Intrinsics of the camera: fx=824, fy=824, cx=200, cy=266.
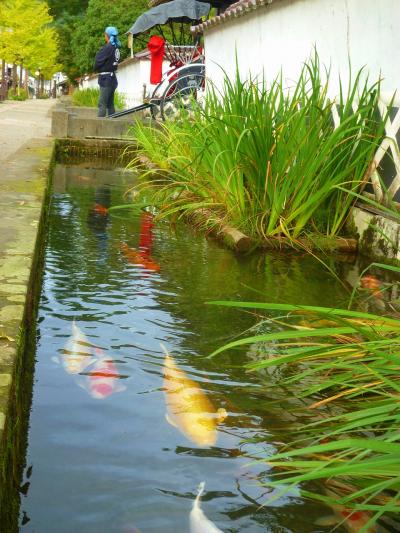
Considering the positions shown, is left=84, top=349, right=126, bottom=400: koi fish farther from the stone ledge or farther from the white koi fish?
the stone ledge

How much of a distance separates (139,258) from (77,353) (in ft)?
6.72

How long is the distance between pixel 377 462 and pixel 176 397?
121 cm

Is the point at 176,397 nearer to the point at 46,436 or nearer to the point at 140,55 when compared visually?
the point at 46,436

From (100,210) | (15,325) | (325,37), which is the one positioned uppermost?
(325,37)

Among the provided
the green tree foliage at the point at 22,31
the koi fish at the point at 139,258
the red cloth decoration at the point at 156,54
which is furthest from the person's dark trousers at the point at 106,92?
the green tree foliage at the point at 22,31

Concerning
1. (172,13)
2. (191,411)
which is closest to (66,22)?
(172,13)

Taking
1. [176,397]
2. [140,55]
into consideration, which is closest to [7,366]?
[176,397]

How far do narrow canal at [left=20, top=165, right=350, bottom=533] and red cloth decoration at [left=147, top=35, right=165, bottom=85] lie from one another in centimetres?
1013

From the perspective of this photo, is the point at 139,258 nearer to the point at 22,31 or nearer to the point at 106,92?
the point at 106,92

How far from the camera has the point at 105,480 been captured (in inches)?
92.5

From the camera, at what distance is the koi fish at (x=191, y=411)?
2.67 metres

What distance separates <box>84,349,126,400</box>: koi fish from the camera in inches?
118

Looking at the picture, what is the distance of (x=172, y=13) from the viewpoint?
616 inches

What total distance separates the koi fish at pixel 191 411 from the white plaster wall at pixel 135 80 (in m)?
18.3
